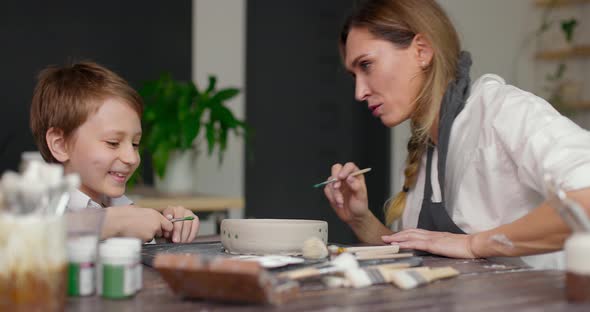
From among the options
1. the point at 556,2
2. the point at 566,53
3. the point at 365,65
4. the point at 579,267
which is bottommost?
the point at 579,267

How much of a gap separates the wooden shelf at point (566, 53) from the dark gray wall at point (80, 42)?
6.08 feet

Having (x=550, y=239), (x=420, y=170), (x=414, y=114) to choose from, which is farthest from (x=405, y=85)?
(x=550, y=239)

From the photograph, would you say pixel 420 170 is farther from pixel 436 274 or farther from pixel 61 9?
pixel 61 9

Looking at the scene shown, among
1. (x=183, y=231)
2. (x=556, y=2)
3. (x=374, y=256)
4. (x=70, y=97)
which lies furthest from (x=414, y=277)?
(x=556, y=2)

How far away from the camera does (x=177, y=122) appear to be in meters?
2.90

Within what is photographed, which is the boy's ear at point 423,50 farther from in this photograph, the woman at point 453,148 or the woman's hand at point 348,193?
the woman's hand at point 348,193

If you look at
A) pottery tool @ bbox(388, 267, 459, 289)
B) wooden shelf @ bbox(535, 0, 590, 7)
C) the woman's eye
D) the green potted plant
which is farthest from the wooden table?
wooden shelf @ bbox(535, 0, 590, 7)

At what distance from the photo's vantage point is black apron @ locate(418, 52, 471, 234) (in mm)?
1563

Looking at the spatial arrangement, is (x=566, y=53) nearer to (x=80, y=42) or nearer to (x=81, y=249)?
(x=80, y=42)

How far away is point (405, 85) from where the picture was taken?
1.80 meters

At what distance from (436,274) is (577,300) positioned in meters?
0.21

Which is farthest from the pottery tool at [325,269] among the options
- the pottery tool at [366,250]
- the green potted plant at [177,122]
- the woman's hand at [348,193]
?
the green potted plant at [177,122]

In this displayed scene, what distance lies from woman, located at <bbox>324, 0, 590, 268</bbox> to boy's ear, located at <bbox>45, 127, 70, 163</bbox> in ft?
2.07

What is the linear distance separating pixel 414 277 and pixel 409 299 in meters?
0.09
